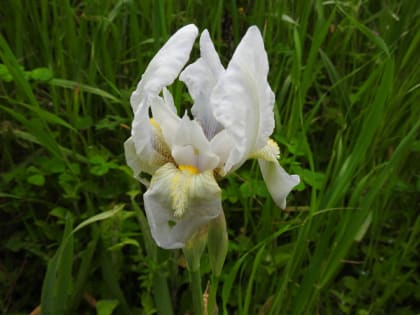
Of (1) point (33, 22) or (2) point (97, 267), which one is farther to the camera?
(1) point (33, 22)

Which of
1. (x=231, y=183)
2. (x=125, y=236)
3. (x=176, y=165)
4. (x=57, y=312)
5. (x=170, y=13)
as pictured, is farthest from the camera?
(x=170, y=13)

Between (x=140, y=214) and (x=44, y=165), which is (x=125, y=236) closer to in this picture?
(x=140, y=214)

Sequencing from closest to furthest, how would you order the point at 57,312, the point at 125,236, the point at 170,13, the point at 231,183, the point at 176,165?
the point at 176,165 < the point at 57,312 < the point at 125,236 < the point at 231,183 < the point at 170,13

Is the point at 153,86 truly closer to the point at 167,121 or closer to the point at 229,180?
the point at 167,121

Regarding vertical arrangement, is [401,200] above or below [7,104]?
below

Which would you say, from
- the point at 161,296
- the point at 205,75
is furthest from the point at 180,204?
the point at 161,296

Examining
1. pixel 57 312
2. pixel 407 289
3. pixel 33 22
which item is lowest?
pixel 407 289

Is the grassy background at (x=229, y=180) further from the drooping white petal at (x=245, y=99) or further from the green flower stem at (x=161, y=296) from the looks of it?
the drooping white petal at (x=245, y=99)

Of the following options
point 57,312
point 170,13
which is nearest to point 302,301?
point 57,312
